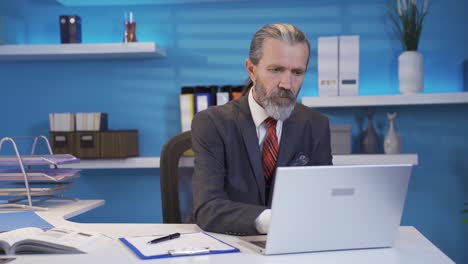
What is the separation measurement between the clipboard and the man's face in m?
0.55

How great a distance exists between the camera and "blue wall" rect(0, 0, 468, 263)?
347cm

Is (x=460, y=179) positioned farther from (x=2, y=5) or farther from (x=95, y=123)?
(x=2, y=5)

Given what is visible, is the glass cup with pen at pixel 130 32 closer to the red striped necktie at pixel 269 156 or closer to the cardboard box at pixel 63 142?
the cardboard box at pixel 63 142

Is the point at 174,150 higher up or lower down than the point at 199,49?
lower down

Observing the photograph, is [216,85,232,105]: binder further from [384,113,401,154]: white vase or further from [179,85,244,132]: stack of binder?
[384,113,401,154]: white vase

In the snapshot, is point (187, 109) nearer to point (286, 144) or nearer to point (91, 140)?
point (91, 140)

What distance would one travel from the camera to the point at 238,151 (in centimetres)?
192

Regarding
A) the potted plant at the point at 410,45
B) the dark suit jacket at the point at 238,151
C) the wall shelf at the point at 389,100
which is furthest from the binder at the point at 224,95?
the dark suit jacket at the point at 238,151

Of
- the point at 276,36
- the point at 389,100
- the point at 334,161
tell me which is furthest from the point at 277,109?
the point at 389,100

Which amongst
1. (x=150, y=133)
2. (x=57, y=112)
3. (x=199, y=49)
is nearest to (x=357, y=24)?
(x=199, y=49)

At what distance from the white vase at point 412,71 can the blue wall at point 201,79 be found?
0.68 feet

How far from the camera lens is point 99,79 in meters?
3.66

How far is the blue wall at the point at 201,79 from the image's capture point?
11.4 feet

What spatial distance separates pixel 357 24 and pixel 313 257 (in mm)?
2430
